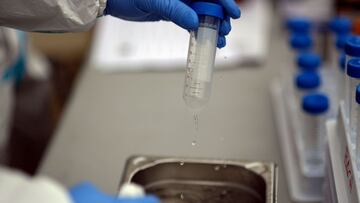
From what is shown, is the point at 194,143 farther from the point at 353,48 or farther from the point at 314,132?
the point at 353,48

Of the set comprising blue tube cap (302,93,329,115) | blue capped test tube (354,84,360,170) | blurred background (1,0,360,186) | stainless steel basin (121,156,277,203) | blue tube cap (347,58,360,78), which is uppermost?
blue tube cap (347,58,360,78)

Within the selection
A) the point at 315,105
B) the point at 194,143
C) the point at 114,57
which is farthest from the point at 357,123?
the point at 114,57

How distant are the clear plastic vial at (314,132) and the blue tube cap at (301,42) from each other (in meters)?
0.33

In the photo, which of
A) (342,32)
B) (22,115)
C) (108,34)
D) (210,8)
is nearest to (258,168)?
(210,8)

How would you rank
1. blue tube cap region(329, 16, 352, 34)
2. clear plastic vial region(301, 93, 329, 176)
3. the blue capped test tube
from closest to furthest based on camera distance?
the blue capped test tube, clear plastic vial region(301, 93, 329, 176), blue tube cap region(329, 16, 352, 34)

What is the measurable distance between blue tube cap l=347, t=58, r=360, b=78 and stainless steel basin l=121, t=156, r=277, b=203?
20cm

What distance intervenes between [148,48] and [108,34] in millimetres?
155

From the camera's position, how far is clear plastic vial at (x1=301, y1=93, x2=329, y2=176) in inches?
39.8

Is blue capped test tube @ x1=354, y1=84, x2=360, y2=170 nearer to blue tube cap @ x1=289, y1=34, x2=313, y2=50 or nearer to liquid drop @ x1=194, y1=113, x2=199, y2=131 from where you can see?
liquid drop @ x1=194, y1=113, x2=199, y2=131

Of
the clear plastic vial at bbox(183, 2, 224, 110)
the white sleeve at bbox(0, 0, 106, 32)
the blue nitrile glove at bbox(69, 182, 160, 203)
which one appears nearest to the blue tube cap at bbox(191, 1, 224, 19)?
the clear plastic vial at bbox(183, 2, 224, 110)

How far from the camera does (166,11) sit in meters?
0.89

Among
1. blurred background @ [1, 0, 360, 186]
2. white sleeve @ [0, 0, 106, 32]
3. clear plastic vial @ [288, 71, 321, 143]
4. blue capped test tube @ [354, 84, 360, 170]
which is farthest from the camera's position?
blurred background @ [1, 0, 360, 186]

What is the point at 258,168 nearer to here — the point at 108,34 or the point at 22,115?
the point at 108,34

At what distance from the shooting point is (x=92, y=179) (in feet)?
3.53
